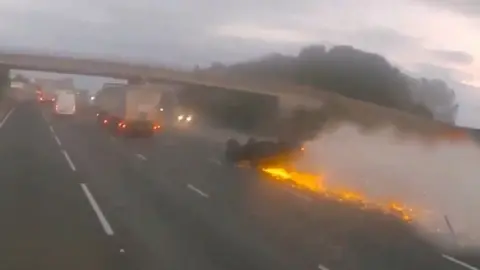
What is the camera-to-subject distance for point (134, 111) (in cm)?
5903

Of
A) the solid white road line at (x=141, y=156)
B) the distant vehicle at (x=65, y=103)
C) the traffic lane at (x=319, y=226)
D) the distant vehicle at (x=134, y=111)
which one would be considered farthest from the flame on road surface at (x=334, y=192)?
the distant vehicle at (x=65, y=103)

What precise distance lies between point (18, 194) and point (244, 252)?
32.7 feet

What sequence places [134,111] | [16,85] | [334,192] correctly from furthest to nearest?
[16,85]
[134,111]
[334,192]

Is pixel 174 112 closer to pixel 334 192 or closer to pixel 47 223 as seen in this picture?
pixel 334 192

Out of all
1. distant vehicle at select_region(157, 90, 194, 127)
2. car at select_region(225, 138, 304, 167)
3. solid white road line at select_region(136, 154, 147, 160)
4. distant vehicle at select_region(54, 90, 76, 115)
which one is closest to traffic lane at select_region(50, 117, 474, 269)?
car at select_region(225, 138, 304, 167)

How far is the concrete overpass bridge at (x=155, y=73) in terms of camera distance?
6038cm

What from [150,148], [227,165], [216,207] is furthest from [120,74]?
[216,207]

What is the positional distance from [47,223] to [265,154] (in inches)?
960

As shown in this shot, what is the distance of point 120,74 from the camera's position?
66500 mm

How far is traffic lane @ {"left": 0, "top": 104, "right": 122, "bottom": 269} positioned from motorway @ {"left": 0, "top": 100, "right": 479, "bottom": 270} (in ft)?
0.06

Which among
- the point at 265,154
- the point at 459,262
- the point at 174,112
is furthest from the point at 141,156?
the point at 174,112

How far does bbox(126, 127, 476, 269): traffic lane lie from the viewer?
553 inches

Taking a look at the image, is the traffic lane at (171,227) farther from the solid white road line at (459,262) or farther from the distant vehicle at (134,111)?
the distant vehicle at (134,111)

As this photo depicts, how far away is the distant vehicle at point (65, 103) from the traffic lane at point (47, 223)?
2332 inches
